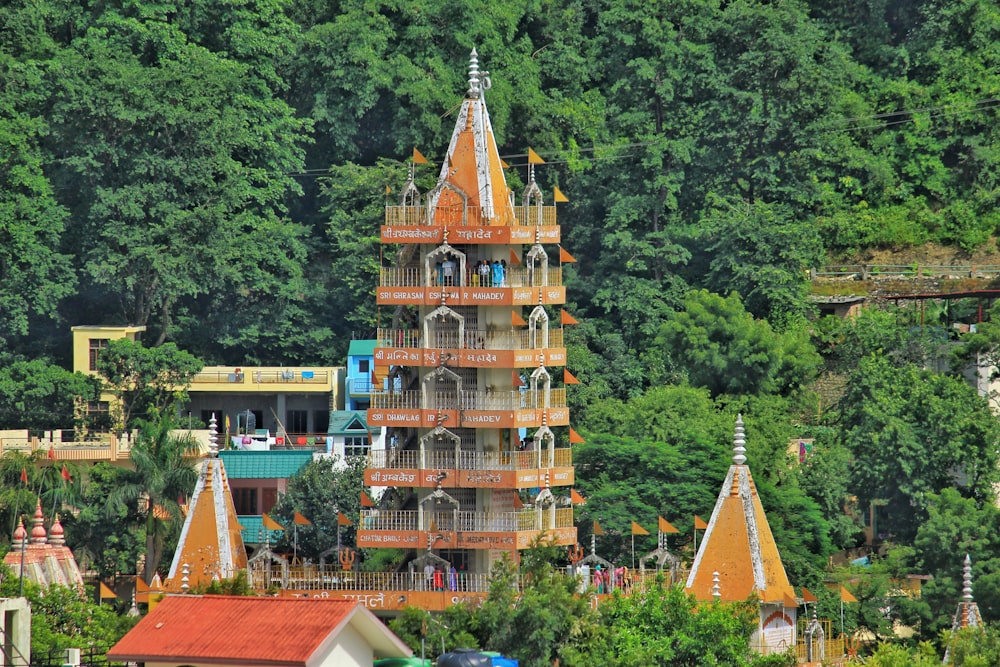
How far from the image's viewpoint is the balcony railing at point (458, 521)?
103 metres

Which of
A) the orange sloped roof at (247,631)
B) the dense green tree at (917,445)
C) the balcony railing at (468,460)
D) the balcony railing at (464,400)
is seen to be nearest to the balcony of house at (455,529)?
the balcony railing at (468,460)

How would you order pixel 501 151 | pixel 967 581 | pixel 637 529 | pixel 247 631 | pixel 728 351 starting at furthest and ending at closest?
pixel 501 151 → pixel 728 351 → pixel 637 529 → pixel 967 581 → pixel 247 631

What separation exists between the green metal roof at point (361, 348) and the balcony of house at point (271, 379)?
1.43m

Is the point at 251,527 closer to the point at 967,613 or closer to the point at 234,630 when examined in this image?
the point at 967,613

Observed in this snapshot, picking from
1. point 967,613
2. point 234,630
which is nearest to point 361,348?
point 967,613

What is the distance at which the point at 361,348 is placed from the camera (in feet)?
456

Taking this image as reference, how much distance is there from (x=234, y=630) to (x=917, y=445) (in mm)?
40780

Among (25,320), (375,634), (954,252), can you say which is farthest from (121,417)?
(375,634)

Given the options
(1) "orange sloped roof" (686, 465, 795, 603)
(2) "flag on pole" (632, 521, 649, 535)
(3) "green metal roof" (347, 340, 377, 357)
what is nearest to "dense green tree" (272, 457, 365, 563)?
(2) "flag on pole" (632, 521, 649, 535)

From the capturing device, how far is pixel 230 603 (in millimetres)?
85875

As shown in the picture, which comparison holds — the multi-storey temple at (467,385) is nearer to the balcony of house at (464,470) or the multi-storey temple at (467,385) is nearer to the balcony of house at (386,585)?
the balcony of house at (464,470)

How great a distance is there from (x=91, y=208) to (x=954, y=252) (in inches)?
1369

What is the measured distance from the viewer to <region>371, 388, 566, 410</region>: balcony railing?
342 ft

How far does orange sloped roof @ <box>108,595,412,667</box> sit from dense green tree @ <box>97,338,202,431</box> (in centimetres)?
4860
